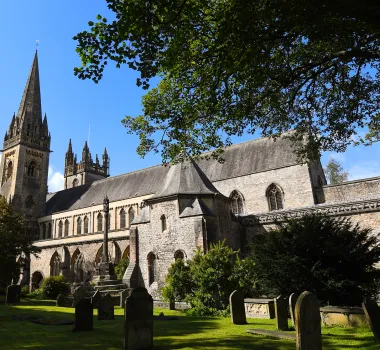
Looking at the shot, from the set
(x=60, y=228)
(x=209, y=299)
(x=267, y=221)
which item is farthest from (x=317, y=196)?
(x=60, y=228)

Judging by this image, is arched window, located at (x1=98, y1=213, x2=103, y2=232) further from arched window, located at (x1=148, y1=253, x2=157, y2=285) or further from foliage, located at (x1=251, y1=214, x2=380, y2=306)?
foliage, located at (x1=251, y1=214, x2=380, y2=306)

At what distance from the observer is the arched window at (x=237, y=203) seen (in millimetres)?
30266

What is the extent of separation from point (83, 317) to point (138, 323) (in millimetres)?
3299

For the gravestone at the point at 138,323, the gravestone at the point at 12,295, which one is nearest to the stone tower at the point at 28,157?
the gravestone at the point at 12,295

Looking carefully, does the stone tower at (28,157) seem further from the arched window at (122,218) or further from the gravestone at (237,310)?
the gravestone at (237,310)

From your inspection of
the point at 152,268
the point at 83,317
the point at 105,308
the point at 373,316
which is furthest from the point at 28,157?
the point at 373,316

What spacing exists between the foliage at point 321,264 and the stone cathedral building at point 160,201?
798cm

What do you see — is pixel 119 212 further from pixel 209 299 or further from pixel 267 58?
pixel 267 58

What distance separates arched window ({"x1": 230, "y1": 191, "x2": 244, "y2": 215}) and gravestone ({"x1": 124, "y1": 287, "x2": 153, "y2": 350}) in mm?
22613

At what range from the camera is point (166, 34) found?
27.9 ft

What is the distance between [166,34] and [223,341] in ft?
25.0

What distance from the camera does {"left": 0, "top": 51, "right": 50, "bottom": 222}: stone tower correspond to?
4675cm

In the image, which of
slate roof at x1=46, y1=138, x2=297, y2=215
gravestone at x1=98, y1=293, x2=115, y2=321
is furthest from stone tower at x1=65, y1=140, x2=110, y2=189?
gravestone at x1=98, y1=293, x2=115, y2=321

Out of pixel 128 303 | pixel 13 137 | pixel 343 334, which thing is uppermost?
pixel 13 137
